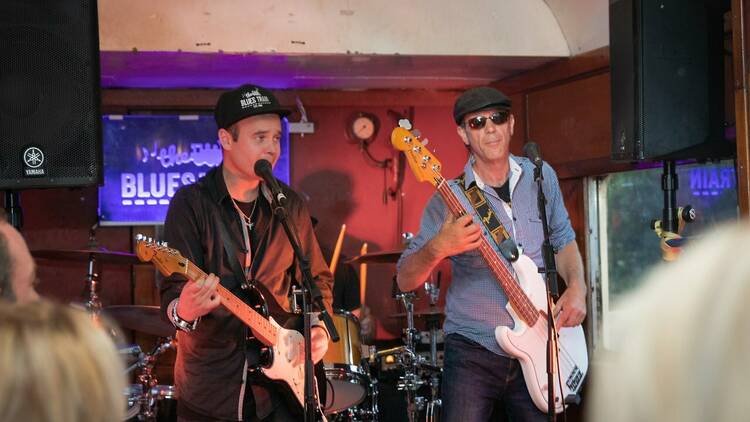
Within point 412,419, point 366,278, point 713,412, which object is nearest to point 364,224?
point 366,278

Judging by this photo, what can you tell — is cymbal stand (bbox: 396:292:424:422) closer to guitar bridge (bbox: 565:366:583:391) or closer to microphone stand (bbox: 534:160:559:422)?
guitar bridge (bbox: 565:366:583:391)

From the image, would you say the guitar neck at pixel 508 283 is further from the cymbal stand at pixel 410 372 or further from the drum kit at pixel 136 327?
the drum kit at pixel 136 327

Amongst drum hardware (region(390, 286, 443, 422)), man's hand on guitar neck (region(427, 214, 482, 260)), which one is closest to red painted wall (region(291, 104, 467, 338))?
drum hardware (region(390, 286, 443, 422))

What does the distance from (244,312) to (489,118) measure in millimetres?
1417

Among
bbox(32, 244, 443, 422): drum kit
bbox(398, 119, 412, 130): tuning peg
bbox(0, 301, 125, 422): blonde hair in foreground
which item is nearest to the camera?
bbox(0, 301, 125, 422): blonde hair in foreground

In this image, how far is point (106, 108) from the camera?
8430 millimetres

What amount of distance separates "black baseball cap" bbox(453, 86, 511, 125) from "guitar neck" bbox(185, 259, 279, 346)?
1309 millimetres

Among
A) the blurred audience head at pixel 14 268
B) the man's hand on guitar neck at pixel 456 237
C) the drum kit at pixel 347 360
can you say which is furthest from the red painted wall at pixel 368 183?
the blurred audience head at pixel 14 268

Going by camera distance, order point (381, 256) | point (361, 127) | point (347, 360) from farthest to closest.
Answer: point (361, 127) → point (381, 256) → point (347, 360)

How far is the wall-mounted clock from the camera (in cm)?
866

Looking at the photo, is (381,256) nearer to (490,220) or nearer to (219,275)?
(490,220)

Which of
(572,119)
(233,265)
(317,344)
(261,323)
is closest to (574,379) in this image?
(317,344)

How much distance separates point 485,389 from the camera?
164 inches

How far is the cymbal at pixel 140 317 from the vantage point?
6.61 m
